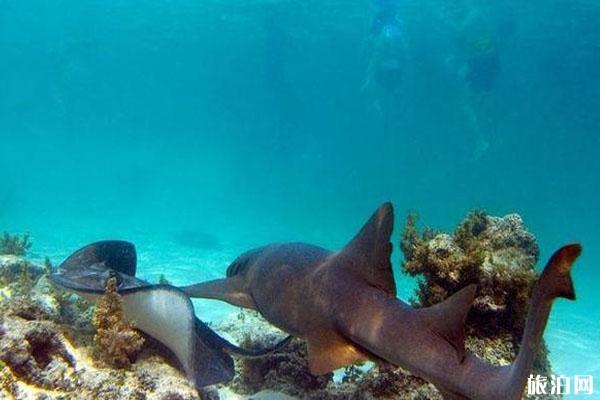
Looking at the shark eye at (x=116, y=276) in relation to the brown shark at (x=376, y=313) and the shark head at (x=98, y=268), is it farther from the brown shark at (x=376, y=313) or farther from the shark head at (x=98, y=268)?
the brown shark at (x=376, y=313)

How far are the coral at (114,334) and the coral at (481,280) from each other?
3.33 metres

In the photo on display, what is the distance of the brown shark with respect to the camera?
3.14m

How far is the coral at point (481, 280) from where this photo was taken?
5109 millimetres

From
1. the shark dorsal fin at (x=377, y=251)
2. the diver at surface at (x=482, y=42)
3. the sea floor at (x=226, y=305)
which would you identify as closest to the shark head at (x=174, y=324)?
the sea floor at (x=226, y=305)

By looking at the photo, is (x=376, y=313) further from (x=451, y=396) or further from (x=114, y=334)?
(x=114, y=334)

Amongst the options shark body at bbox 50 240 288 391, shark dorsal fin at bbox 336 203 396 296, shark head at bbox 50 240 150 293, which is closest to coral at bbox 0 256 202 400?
shark body at bbox 50 240 288 391

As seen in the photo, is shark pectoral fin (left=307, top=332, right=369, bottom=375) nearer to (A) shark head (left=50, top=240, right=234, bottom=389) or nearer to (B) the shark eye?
(A) shark head (left=50, top=240, right=234, bottom=389)

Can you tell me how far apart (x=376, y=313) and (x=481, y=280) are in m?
2.09

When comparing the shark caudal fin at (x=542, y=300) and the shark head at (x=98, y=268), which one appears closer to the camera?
the shark caudal fin at (x=542, y=300)

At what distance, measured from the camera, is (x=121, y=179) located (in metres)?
112

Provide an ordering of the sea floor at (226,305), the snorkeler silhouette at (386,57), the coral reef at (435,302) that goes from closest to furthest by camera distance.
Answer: the coral reef at (435,302) → the sea floor at (226,305) → the snorkeler silhouette at (386,57)

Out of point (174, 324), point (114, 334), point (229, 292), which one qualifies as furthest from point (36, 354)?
point (229, 292)

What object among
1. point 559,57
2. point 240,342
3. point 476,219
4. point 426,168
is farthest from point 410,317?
point 426,168

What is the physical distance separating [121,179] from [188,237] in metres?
84.3
